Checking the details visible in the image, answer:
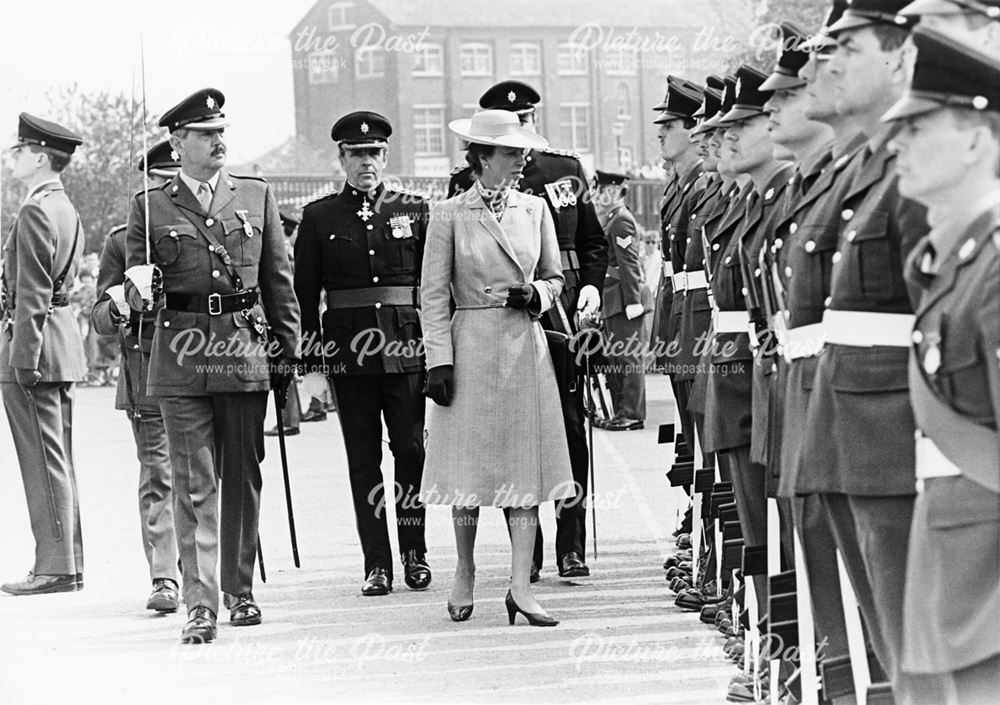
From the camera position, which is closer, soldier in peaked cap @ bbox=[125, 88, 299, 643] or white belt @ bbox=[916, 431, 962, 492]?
white belt @ bbox=[916, 431, 962, 492]

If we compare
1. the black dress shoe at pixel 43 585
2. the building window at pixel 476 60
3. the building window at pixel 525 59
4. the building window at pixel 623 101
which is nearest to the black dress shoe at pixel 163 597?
the black dress shoe at pixel 43 585

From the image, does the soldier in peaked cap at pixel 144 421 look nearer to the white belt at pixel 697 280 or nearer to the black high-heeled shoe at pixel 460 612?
the black high-heeled shoe at pixel 460 612

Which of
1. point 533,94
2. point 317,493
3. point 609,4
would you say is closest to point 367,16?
point 609,4

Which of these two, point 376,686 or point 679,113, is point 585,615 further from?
point 679,113

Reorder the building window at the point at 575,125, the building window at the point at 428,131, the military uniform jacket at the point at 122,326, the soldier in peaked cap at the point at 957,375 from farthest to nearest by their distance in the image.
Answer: the building window at the point at 428,131 < the building window at the point at 575,125 < the military uniform jacket at the point at 122,326 < the soldier in peaked cap at the point at 957,375

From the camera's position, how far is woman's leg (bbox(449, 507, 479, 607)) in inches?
326

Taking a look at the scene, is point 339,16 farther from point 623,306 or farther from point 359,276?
point 359,276

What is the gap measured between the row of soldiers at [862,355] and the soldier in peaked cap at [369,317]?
209 cm

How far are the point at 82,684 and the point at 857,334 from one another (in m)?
3.79

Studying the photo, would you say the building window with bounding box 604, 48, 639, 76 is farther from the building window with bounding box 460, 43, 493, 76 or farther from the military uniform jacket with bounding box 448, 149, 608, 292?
the military uniform jacket with bounding box 448, 149, 608, 292

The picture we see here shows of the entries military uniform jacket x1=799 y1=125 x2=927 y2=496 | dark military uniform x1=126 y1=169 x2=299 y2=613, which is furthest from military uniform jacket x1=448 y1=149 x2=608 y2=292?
military uniform jacket x1=799 y1=125 x2=927 y2=496

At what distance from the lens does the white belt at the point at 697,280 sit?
8219 mm

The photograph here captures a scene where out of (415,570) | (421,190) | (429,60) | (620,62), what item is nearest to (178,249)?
(415,570)

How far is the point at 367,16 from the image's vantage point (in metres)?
48.9
